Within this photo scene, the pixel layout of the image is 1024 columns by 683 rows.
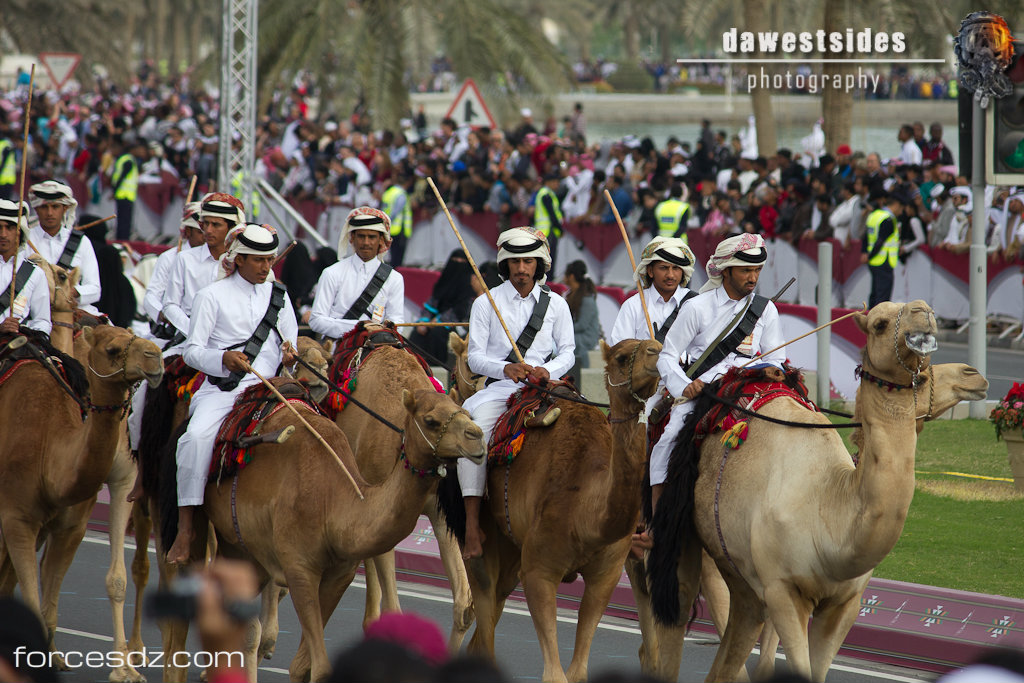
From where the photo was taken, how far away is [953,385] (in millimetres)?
8195

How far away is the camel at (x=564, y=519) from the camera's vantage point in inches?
330

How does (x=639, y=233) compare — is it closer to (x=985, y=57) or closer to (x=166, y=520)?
(x=985, y=57)

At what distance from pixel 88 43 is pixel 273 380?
5415 cm

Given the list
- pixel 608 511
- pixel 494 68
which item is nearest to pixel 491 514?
pixel 608 511

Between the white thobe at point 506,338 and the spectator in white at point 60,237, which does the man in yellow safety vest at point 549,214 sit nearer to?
the spectator in white at point 60,237

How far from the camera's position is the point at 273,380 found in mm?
9562

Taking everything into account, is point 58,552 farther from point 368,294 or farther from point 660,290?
point 660,290

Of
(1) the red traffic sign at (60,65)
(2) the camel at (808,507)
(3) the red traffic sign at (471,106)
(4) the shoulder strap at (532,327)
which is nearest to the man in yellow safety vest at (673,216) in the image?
(3) the red traffic sign at (471,106)

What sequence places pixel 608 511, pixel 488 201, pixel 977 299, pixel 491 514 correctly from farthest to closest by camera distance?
pixel 488 201 < pixel 977 299 < pixel 491 514 < pixel 608 511

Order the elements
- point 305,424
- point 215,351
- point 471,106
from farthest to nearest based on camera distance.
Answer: point 471,106 < point 215,351 < point 305,424

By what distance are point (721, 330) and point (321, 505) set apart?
262cm

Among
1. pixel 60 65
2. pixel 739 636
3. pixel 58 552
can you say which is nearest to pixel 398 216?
pixel 60 65

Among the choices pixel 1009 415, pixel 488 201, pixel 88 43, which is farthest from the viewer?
pixel 88 43

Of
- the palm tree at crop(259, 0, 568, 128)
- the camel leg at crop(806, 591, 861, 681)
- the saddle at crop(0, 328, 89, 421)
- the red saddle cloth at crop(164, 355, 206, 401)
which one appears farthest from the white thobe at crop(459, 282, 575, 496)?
the palm tree at crop(259, 0, 568, 128)
